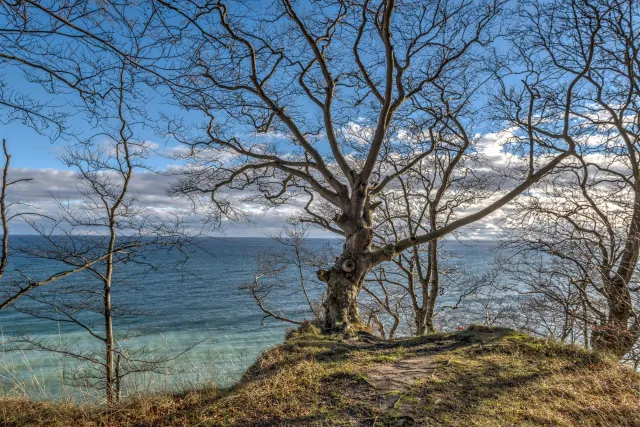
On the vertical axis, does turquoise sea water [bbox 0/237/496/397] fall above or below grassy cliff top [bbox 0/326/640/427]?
below

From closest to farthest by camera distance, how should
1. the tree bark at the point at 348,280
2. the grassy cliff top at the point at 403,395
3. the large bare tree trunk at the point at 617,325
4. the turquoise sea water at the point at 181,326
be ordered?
the grassy cliff top at the point at 403,395, the large bare tree trunk at the point at 617,325, the tree bark at the point at 348,280, the turquoise sea water at the point at 181,326

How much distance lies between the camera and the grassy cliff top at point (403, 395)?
10.00 feet

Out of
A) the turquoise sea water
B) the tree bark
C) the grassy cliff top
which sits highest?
the tree bark

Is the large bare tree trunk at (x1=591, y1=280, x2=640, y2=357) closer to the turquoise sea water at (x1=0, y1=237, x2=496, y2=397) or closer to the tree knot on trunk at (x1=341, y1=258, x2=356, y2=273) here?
the tree knot on trunk at (x1=341, y1=258, x2=356, y2=273)

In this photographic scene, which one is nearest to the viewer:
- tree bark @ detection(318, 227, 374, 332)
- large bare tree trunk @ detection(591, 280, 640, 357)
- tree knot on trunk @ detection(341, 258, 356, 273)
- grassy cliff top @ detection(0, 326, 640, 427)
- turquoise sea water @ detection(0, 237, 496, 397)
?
grassy cliff top @ detection(0, 326, 640, 427)

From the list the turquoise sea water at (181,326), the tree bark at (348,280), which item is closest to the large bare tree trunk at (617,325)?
the tree bark at (348,280)

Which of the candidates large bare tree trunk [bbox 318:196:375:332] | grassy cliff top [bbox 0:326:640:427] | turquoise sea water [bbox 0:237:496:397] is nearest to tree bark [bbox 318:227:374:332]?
large bare tree trunk [bbox 318:196:375:332]

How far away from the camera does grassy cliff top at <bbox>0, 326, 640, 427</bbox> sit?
305cm

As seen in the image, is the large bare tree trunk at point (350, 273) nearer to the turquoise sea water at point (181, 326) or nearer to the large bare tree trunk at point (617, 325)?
the large bare tree trunk at point (617, 325)

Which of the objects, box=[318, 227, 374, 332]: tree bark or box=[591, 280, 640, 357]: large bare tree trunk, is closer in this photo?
box=[591, 280, 640, 357]: large bare tree trunk

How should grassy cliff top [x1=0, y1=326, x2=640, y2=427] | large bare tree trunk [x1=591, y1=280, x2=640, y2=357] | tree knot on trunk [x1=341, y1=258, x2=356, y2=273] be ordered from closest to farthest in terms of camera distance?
grassy cliff top [x1=0, y1=326, x2=640, y2=427]
large bare tree trunk [x1=591, y1=280, x2=640, y2=357]
tree knot on trunk [x1=341, y1=258, x2=356, y2=273]

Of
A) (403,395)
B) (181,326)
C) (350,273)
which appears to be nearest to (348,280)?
(350,273)

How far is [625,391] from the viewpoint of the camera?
365cm

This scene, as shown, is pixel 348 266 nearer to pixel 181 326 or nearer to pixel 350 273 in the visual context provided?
pixel 350 273
